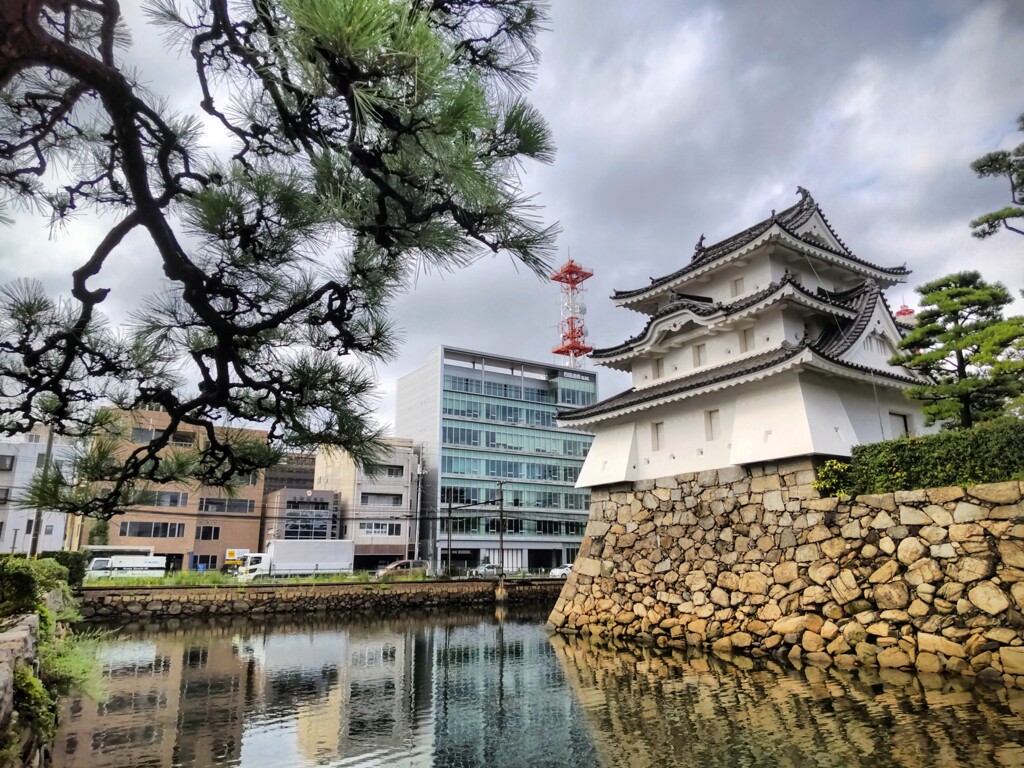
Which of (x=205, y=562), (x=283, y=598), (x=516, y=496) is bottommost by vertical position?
(x=283, y=598)

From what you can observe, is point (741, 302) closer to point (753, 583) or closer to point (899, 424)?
point (899, 424)

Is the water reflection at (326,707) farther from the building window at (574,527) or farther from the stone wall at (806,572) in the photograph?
the building window at (574,527)

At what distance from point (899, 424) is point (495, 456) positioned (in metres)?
32.2

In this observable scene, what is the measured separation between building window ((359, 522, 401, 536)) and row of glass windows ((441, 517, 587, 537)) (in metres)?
3.25

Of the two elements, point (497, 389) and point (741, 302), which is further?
point (497, 389)

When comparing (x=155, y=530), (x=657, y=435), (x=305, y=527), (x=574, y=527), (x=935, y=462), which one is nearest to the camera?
(x=935, y=462)

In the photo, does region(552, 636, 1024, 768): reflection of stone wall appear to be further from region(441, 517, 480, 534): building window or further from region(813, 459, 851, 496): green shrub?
region(441, 517, 480, 534): building window

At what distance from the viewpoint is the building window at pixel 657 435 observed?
15820 millimetres

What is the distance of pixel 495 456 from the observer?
1757 inches

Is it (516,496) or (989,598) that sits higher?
(516,496)

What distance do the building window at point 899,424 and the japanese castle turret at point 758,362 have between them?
36 mm

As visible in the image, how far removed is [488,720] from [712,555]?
7.50 meters

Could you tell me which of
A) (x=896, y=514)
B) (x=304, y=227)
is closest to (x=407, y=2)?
(x=304, y=227)

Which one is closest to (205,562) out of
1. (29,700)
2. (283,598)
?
(283,598)
